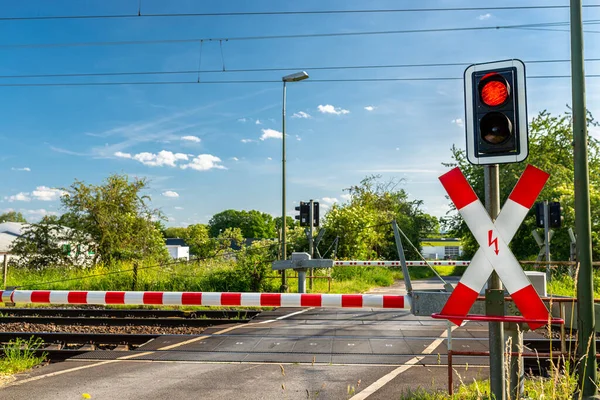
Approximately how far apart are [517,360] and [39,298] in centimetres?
610

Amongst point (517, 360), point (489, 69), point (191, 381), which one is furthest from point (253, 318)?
point (489, 69)

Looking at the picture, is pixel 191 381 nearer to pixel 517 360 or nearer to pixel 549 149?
pixel 517 360

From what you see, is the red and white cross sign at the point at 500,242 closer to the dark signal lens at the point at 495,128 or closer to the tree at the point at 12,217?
the dark signal lens at the point at 495,128

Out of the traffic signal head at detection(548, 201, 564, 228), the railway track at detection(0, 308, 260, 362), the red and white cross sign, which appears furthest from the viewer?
the traffic signal head at detection(548, 201, 564, 228)

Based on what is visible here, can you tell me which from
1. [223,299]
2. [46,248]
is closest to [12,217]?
[46,248]

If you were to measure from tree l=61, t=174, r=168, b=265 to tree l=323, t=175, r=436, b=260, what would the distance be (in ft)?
32.0

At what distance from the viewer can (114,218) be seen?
24203 millimetres

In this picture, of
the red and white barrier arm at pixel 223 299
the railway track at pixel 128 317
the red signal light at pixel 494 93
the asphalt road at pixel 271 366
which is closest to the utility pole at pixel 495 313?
A: the red signal light at pixel 494 93

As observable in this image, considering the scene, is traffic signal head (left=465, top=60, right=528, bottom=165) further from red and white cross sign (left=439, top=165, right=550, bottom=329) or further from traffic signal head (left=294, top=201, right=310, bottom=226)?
traffic signal head (left=294, top=201, right=310, bottom=226)

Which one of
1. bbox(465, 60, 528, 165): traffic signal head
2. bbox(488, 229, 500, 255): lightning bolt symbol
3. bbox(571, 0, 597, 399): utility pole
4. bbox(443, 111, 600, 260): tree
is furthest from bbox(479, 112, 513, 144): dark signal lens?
bbox(443, 111, 600, 260): tree

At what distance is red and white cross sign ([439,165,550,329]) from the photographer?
11.3ft

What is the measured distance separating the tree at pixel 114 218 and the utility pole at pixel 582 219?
2132cm

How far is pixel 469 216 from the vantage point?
3.56m

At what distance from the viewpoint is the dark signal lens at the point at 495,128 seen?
3.57 metres
